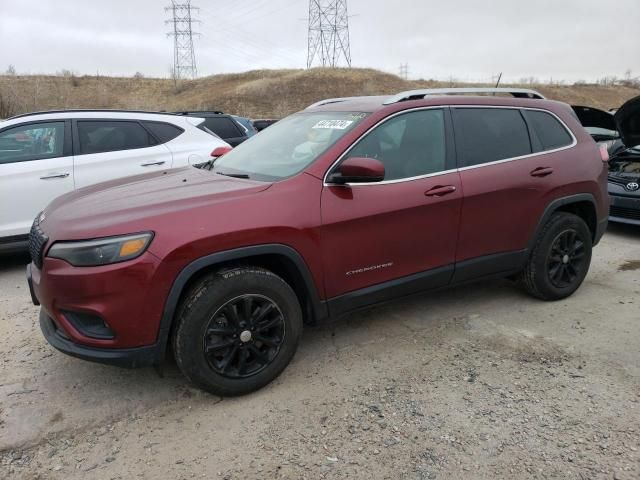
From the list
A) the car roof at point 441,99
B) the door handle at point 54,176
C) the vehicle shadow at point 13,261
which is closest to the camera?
the car roof at point 441,99

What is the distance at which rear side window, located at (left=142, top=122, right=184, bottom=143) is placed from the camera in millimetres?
6145

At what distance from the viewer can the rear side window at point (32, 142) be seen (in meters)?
5.27

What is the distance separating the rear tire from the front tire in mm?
2213

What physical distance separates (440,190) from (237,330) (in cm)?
168

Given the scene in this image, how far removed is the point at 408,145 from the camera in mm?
3498

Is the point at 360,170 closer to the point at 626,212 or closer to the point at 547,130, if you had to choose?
the point at 547,130

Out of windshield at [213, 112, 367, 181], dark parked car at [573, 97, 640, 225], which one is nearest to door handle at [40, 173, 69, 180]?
windshield at [213, 112, 367, 181]

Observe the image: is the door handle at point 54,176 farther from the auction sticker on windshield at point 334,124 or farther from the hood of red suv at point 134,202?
the auction sticker on windshield at point 334,124

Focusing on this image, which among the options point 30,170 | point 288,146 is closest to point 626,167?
point 288,146

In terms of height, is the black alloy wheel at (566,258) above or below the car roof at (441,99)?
below

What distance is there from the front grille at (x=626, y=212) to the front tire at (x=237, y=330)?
18.6ft

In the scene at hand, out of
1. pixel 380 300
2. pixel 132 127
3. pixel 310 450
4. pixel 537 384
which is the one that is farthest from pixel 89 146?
pixel 537 384

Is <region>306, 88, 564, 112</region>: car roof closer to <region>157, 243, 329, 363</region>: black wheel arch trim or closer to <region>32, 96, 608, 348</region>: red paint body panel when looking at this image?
<region>32, 96, 608, 348</region>: red paint body panel

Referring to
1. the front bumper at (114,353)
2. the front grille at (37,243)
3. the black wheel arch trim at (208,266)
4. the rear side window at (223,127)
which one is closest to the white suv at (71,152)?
the front grille at (37,243)
